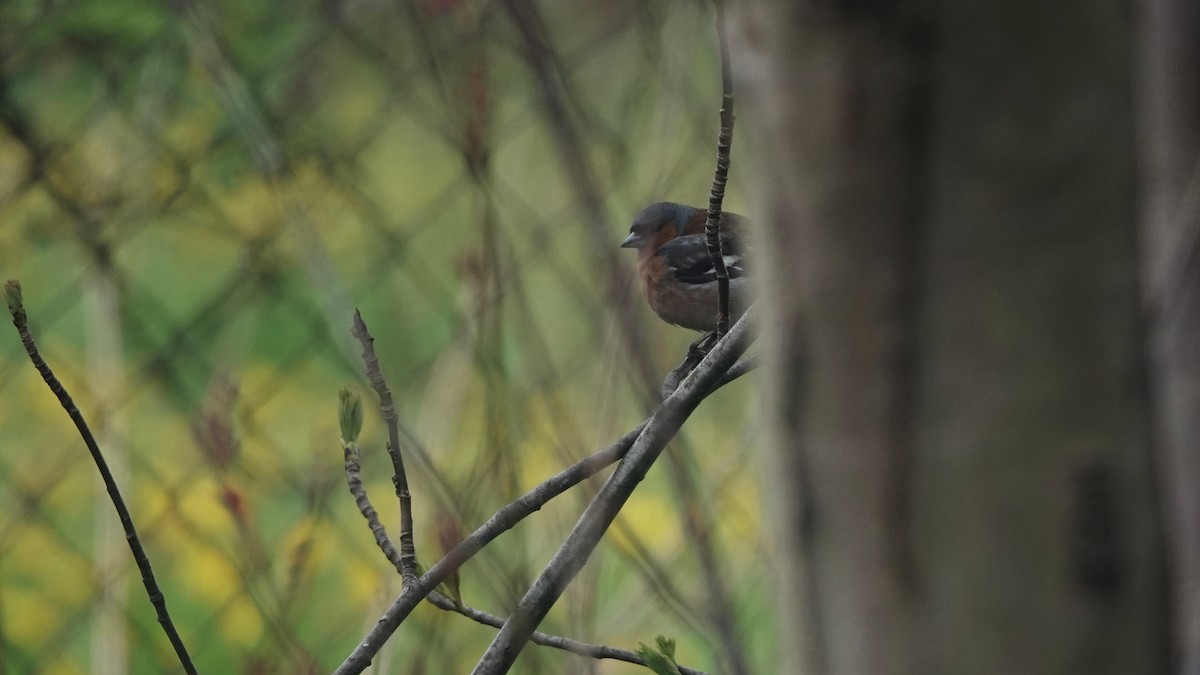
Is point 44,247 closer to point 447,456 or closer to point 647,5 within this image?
point 447,456

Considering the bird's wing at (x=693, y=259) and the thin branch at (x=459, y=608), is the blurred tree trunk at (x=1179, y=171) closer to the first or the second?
the thin branch at (x=459, y=608)

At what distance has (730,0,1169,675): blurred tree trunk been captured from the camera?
0.41m

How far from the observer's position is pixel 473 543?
863mm

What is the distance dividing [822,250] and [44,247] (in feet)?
8.65

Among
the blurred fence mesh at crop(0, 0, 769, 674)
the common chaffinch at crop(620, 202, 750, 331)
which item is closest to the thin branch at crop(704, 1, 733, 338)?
the blurred fence mesh at crop(0, 0, 769, 674)

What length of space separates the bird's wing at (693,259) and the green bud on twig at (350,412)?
1.71 meters

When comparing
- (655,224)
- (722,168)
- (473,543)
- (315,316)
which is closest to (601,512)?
(473,543)

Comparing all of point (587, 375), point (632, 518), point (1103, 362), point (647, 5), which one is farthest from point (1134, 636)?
point (632, 518)

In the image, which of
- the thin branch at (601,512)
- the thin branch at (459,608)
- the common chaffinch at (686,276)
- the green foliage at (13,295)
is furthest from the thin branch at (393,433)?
the common chaffinch at (686,276)

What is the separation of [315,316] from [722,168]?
1.82 m

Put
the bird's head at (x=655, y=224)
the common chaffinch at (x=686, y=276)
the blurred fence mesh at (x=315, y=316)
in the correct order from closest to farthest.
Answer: the blurred fence mesh at (x=315, y=316)
the common chaffinch at (x=686, y=276)
the bird's head at (x=655, y=224)

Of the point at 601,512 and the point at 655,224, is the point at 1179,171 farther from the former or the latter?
the point at 655,224

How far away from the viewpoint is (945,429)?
416mm

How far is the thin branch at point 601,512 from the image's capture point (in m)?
0.78
